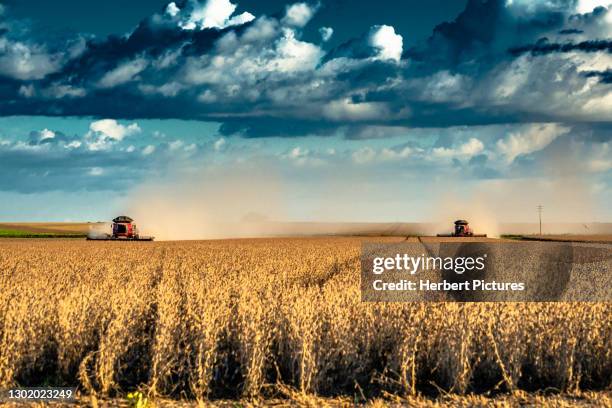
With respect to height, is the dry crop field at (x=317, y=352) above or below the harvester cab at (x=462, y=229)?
below

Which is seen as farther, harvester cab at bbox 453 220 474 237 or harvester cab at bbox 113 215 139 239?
harvester cab at bbox 453 220 474 237

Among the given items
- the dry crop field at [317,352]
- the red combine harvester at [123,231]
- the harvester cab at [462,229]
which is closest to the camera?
the dry crop field at [317,352]

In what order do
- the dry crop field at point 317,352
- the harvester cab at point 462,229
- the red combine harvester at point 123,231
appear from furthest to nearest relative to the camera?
the harvester cab at point 462,229
the red combine harvester at point 123,231
the dry crop field at point 317,352

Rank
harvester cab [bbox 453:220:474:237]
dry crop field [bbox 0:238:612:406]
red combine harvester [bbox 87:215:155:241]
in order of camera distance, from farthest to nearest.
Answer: harvester cab [bbox 453:220:474:237]
red combine harvester [bbox 87:215:155:241]
dry crop field [bbox 0:238:612:406]

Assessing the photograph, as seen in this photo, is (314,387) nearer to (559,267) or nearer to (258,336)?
(258,336)

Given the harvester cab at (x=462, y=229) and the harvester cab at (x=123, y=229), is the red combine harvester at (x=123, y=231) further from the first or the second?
the harvester cab at (x=462, y=229)

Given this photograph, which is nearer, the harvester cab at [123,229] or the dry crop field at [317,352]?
the dry crop field at [317,352]

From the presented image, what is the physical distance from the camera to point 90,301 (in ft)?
42.7

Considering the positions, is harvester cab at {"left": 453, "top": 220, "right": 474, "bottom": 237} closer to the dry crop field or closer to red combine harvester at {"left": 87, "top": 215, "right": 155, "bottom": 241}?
red combine harvester at {"left": 87, "top": 215, "right": 155, "bottom": 241}

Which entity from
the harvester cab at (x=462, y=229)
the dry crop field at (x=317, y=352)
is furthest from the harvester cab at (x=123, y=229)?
the dry crop field at (x=317, y=352)

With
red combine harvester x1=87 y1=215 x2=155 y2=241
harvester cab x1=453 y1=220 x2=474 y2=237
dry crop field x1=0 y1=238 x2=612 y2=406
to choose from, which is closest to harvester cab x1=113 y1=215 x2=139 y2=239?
red combine harvester x1=87 y1=215 x2=155 y2=241

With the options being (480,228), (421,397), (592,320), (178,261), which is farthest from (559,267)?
(480,228)

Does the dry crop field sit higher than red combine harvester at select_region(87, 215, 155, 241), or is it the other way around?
red combine harvester at select_region(87, 215, 155, 241)

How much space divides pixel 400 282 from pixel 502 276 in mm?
6867
